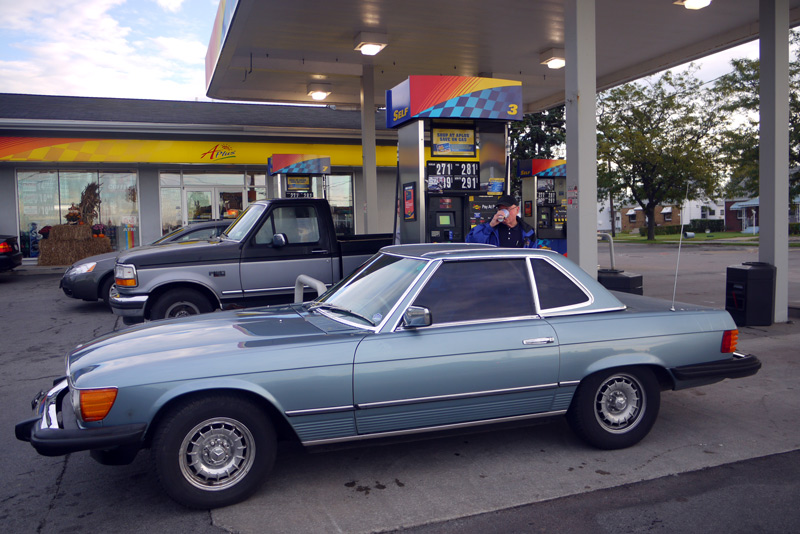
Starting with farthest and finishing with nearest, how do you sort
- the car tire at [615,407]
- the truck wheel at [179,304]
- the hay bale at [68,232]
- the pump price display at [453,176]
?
the hay bale at [68,232], the pump price display at [453,176], the truck wheel at [179,304], the car tire at [615,407]


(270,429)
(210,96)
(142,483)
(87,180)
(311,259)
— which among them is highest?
(210,96)

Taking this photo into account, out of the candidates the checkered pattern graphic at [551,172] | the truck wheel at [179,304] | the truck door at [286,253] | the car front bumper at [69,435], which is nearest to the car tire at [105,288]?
the truck wheel at [179,304]

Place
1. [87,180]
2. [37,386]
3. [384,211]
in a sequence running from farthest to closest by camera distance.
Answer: [384,211], [87,180], [37,386]

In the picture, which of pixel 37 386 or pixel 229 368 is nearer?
pixel 229 368

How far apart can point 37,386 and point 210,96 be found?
12.3m

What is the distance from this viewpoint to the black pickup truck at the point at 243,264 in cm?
801

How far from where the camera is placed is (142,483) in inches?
162

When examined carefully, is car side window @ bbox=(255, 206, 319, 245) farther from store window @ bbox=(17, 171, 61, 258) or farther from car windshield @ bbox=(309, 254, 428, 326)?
store window @ bbox=(17, 171, 61, 258)

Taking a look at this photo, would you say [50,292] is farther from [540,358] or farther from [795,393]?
[795,393]

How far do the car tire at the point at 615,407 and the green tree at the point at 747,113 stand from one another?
3084 centimetres

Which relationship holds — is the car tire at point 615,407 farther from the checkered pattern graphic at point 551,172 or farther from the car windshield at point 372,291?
the checkered pattern graphic at point 551,172

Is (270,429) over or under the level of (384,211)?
under

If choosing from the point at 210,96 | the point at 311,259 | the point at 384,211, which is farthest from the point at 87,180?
the point at 311,259

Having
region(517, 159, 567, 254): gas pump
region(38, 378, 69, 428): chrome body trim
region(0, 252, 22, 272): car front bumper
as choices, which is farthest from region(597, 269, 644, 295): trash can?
region(0, 252, 22, 272): car front bumper
